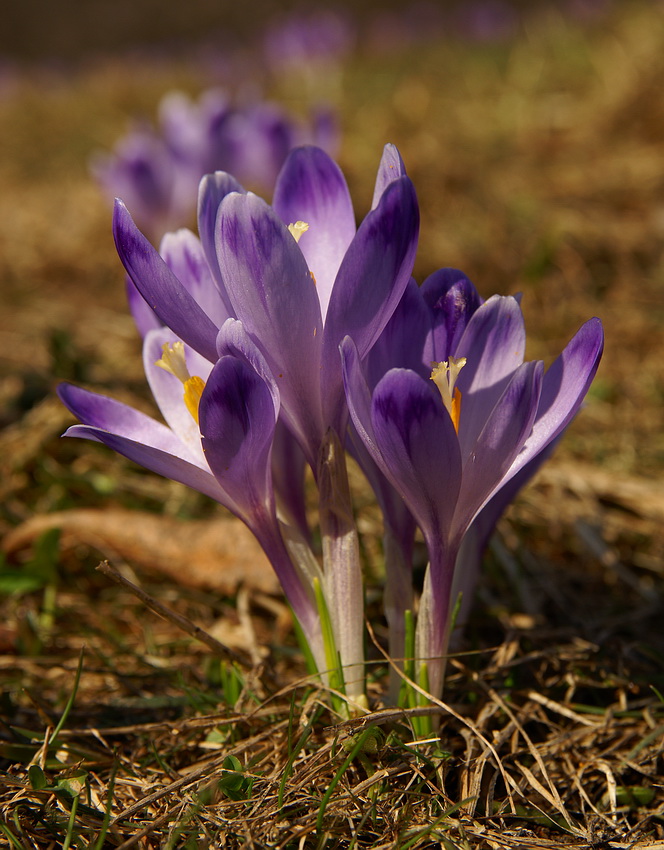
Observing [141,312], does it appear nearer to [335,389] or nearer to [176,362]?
[176,362]

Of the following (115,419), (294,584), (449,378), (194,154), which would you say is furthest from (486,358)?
(194,154)

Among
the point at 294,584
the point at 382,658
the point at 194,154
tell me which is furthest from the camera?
the point at 194,154

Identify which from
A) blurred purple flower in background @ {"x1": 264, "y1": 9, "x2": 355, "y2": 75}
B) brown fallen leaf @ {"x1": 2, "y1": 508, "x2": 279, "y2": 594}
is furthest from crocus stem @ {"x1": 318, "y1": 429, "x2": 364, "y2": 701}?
blurred purple flower in background @ {"x1": 264, "y1": 9, "x2": 355, "y2": 75}

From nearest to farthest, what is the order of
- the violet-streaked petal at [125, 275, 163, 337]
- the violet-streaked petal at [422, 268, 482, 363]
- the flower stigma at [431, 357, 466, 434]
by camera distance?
the flower stigma at [431, 357, 466, 434], the violet-streaked petal at [422, 268, 482, 363], the violet-streaked petal at [125, 275, 163, 337]

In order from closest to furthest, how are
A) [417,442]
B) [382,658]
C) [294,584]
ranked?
[417,442], [294,584], [382,658]

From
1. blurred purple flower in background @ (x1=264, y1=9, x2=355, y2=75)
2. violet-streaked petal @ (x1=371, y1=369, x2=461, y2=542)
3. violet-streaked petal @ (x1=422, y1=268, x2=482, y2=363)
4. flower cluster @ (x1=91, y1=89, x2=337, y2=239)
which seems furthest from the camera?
blurred purple flower in background @ (x1=264, y1=9, x2=355, y2=75)

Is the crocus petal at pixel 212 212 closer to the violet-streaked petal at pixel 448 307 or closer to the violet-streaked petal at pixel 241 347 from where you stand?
the violet-streaked petal at pixel 241 347

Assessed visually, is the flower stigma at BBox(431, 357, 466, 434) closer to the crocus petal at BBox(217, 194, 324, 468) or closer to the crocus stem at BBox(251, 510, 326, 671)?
the crocus petal at BBox(217, 194, 324, 468)
